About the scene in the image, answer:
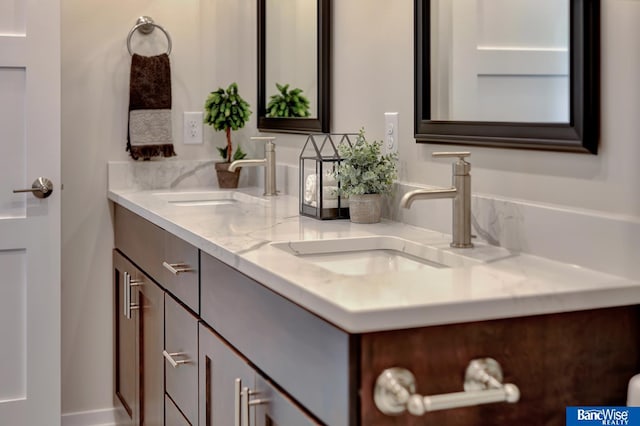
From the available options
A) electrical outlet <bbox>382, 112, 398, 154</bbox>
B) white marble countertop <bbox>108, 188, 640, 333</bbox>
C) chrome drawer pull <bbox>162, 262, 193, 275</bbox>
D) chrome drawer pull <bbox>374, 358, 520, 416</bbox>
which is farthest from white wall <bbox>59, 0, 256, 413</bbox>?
chrome drawer pull <bbox>374, 358, 520, 416</bbox>

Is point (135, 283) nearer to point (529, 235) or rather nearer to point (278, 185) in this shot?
point (278, 185)

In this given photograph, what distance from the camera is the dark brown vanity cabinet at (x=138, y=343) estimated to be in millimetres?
2213

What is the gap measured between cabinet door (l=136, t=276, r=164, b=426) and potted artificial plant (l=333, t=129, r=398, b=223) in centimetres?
60

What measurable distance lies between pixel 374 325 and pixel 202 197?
1816mm

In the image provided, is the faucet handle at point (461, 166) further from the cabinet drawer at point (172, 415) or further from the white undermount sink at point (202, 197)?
the white undermount sink at point (202, 197)

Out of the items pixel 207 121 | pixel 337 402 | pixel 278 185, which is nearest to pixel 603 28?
pixel 337 402

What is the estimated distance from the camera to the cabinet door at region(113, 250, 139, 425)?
253 cm

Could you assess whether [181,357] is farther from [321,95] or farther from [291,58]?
[291,58]

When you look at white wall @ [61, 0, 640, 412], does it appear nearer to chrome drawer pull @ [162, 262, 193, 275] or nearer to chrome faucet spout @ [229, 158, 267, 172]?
chrome faucet spout @ [229, 158, 267, 172]

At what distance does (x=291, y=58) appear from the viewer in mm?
2648

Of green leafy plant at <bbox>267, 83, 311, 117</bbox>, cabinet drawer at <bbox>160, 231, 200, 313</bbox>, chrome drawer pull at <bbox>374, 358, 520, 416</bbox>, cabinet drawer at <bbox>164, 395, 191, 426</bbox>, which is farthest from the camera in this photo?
green leafy plant at <bbox>267, 83, 311, 117</bbox>

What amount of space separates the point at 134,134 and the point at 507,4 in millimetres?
1642

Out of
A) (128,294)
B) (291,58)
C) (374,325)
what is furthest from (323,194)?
(374,325)

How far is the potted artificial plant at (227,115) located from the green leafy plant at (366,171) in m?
1.01
